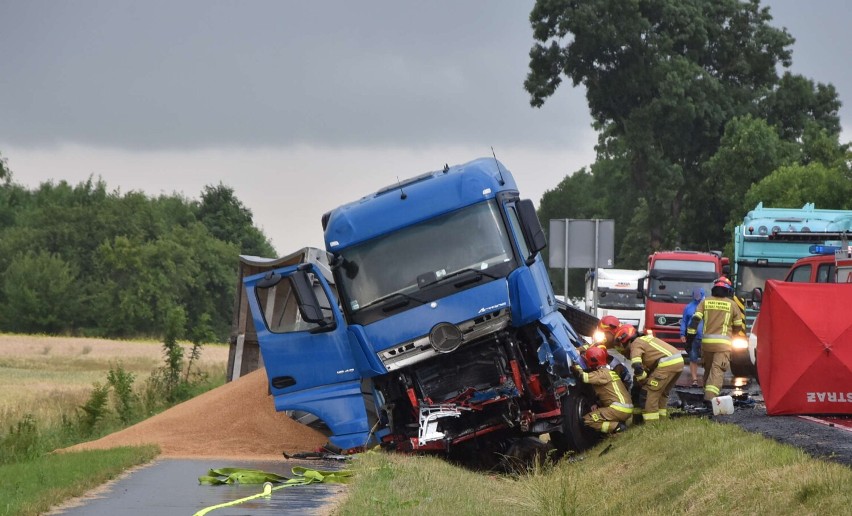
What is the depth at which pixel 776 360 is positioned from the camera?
50.5 feet

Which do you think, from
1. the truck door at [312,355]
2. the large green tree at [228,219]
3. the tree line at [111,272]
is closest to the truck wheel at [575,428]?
the truck door at [312,355]

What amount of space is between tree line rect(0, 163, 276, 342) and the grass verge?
7504 cm

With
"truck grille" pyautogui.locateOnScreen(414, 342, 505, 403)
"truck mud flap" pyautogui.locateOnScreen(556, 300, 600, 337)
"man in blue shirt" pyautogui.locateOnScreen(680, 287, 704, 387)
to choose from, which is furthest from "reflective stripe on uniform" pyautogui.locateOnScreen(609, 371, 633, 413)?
"man in blue shirt" pyautogui.locateOnScreen(680, 287, 704, 387)

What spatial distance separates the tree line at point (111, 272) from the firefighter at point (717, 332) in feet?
244

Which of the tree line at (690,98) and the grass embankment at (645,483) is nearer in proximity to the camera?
the grass embankment at (645,483)

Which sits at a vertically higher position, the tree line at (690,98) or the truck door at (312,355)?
the tree line at (690,98)

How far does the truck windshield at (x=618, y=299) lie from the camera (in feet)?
146

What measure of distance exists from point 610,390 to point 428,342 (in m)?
2.60

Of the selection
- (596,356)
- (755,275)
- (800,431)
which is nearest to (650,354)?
(596,356)

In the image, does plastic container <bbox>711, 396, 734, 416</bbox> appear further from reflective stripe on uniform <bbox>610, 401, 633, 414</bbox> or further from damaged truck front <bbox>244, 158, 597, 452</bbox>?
damaged truck front <bbox>244, 158, 597, 452</bbox>

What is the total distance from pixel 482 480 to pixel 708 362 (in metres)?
4.83

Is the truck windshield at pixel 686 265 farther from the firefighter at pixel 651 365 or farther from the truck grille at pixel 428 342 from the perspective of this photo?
the truck grille at pixel 428 342

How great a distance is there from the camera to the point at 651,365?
16.6 meters

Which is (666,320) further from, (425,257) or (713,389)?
(425,257)
